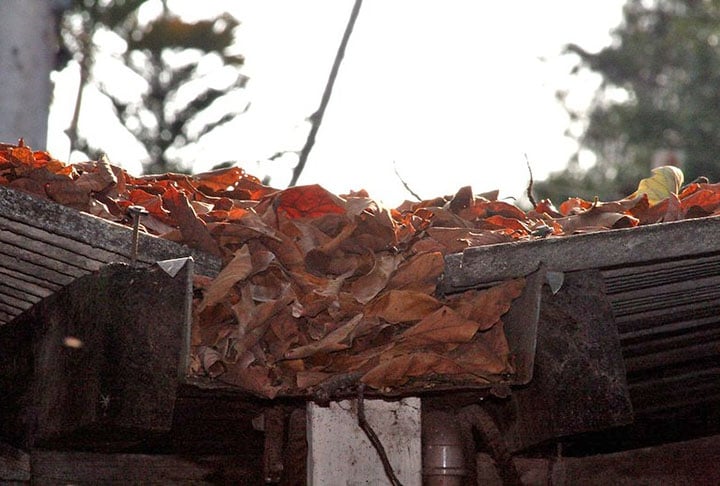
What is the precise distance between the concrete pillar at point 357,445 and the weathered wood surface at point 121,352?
411 mm

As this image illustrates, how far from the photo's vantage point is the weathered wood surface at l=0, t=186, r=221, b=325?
2.12m

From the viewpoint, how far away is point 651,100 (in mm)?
23359

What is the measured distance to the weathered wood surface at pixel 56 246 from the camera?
212cm

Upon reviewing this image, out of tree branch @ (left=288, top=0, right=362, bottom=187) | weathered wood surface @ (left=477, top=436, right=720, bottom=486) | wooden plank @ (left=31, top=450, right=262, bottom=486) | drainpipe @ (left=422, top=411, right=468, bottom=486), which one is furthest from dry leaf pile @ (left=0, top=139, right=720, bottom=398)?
tree branch @ (left=288, top=0, right=362, bottom=187)

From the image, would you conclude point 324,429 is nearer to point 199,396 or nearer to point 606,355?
point 199,396

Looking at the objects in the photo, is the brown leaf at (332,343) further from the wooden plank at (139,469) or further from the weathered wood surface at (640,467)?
the weathered wood surface at (640,467)

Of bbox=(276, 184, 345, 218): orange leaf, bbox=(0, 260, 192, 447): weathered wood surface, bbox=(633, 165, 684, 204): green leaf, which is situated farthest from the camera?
bbox=(633, 165, 684, 204): green leaf

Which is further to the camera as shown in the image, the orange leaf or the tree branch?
the tree branch

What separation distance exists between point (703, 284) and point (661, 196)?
19.0 inches

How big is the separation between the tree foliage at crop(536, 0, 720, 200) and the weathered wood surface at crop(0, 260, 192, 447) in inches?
581

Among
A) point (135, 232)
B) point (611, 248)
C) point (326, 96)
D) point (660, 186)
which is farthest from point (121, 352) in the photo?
point (326, 96)

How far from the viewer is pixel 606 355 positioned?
2.17 m

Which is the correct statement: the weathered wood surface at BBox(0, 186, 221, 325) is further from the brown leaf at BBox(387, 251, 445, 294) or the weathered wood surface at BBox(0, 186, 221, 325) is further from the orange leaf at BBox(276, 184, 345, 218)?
the brown leaf at BBox(387, 251, 445, 294)

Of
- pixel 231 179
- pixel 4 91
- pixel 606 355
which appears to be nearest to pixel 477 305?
pixel 606 355
